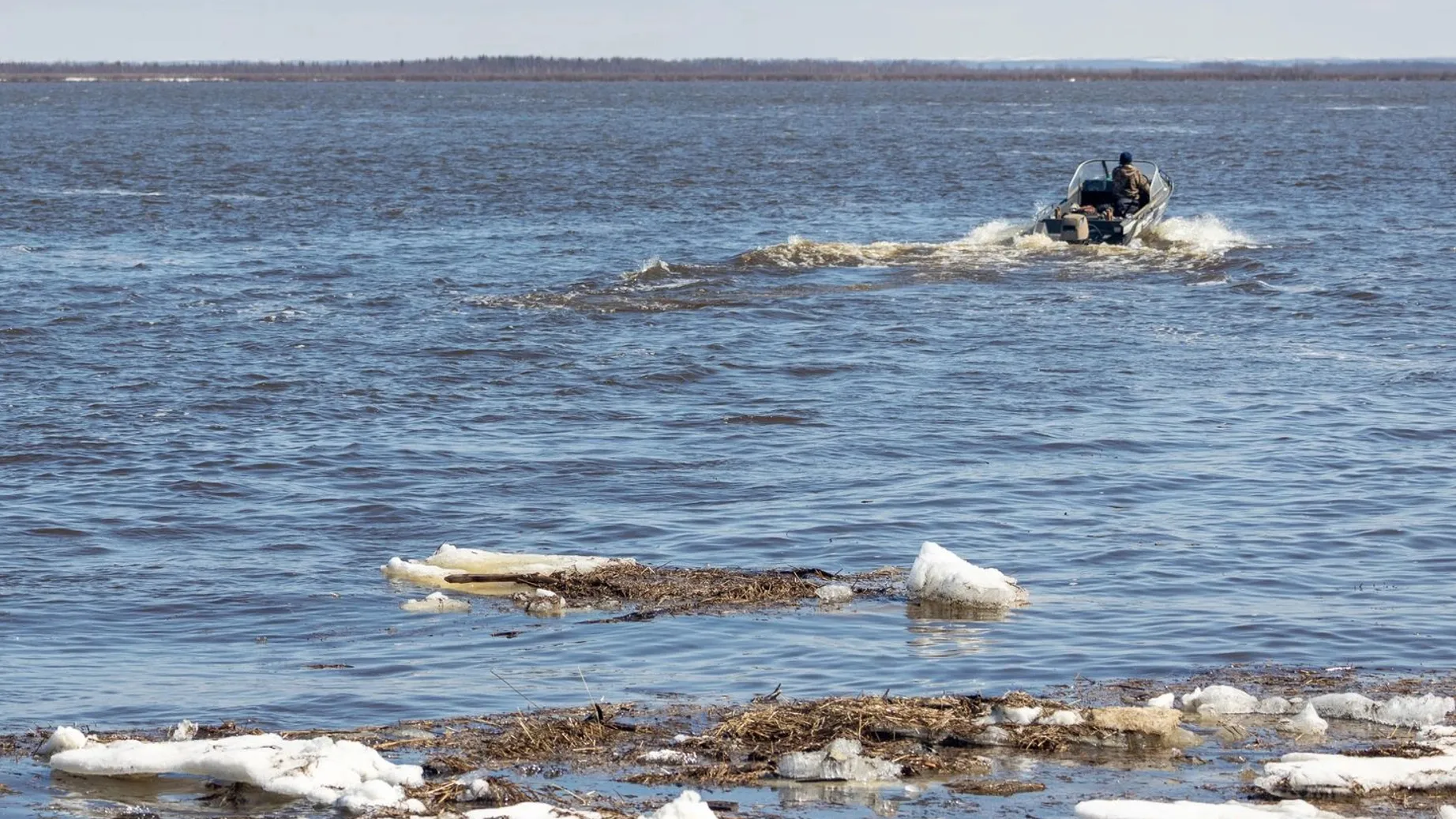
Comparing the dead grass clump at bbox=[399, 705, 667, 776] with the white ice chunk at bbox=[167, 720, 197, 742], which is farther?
the white ice chunk at bbox=[167, 720, 197, 742]

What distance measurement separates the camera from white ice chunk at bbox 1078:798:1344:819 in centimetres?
699

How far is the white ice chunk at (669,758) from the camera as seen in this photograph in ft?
25.8

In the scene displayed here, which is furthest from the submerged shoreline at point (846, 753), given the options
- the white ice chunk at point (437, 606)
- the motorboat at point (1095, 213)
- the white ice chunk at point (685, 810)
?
the motorboat at point (1095, 213)

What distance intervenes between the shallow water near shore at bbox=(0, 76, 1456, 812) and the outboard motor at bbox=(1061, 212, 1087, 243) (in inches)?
14.3

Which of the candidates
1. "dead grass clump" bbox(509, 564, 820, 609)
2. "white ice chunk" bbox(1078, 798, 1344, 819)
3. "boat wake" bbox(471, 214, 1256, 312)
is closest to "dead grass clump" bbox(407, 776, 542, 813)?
"white ice chunk" bbox(1078, 798, 1344, 819)

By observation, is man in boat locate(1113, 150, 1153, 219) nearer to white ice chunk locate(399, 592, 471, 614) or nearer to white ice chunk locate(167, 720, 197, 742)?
white ice chunk locate(399, 592, 471, 614)

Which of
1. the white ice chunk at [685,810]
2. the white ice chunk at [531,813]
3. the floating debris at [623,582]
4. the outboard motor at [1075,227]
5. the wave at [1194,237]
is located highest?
the outboard motor at [1075,227]

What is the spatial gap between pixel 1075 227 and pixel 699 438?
1530cm

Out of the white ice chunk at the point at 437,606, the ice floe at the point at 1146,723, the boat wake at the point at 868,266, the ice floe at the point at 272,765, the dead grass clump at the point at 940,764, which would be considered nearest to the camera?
the ice floe at the point at 272,765

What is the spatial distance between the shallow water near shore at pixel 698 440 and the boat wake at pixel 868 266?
0.15 metres

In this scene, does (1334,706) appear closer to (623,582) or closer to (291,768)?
(623,582)

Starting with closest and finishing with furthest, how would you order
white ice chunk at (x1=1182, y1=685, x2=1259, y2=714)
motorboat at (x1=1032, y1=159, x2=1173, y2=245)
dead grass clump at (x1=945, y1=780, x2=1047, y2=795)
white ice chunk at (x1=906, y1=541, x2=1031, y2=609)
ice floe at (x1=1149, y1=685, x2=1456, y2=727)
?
dead grass clump at (x1=945, y1=780, x2=1047, y2=795), ice floe at (x1=1149, y1=685, x2=1456, y2=727), white ice chunk at (x1=1182, y1=685, x2=1259, y2=714), white ice chunk at (x1=906, y1=541, x2=1031, y2=609), motorboat at (x1=1032, y1=159, x2=1173, y2=245)

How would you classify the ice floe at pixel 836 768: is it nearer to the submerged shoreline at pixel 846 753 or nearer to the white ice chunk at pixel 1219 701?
the submerged shoreline at pixel 846 753

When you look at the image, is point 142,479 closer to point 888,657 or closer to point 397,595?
point 397,595
